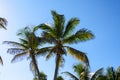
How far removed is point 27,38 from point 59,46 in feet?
14.2

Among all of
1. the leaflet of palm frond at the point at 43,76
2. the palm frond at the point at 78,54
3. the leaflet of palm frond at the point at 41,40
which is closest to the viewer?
the palm frond at the point at 78,54

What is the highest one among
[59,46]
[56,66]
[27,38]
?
[27,38]

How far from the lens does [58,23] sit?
2995 centimetres

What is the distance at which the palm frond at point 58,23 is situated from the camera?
2959 cm

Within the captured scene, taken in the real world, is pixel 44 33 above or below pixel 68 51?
above

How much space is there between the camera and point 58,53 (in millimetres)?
28422

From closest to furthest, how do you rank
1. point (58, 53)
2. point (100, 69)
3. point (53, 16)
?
point (58, 53) → point (53, 16) → point (100, 69)

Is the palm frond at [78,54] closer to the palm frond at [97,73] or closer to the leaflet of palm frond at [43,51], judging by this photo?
the leaflet of palm frond at [43,51]

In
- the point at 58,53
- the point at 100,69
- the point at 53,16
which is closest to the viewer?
the point at 58,53

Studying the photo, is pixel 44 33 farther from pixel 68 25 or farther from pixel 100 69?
pixel 100 69

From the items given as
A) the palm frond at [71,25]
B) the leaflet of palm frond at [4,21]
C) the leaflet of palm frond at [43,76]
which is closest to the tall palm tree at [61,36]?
the palm frond at [71,25]

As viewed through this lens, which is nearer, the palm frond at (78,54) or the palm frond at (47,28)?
Result: the palm frond at (78,54)

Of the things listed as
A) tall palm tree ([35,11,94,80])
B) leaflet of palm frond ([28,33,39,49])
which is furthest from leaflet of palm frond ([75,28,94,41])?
leaflet of palm frond ([28,33,39,49])

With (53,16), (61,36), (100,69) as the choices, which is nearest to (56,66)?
(61,36)
